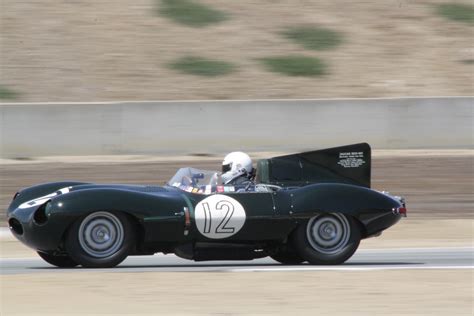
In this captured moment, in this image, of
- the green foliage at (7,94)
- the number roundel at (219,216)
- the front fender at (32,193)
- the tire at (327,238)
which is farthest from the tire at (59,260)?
the green foliage at (7,94)

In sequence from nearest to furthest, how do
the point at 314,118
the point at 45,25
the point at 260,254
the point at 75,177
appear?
the point at 260,254, the point at 75,177, the point at 314,118, the point at 45,25

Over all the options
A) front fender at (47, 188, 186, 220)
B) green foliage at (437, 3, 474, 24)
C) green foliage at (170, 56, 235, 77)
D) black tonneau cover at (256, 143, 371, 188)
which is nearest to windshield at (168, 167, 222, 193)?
front fender at (47, 188, 186, 220)

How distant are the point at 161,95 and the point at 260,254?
453 inches

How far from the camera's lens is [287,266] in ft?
31.9

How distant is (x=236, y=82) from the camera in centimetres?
2156

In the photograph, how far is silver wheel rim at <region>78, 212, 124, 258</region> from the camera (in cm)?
884

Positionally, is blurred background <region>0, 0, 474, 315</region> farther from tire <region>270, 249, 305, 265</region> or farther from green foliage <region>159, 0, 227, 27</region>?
tire <region>270, 249, 305, 265</region>

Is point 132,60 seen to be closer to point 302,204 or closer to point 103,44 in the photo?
point 103,44

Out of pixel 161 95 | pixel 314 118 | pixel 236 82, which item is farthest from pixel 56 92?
pixel 314 118

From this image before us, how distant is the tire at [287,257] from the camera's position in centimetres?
978

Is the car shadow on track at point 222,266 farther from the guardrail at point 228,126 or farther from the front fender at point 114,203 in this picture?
the guardrail at point 228,126

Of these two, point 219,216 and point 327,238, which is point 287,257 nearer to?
point 327,238

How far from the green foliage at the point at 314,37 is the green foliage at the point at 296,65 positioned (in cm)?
89

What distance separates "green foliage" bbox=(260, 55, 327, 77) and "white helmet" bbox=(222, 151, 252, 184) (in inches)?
488
